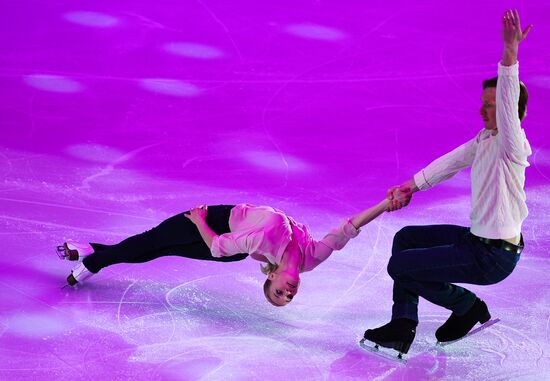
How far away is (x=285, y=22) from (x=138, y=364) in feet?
15.8

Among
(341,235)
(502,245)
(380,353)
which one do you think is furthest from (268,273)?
(502,245)

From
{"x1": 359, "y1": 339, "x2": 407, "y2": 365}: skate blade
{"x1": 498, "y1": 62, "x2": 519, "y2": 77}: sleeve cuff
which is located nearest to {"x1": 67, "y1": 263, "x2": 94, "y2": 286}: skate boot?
{"x1": 359, "y1": 339, "x2": 407, "y2": 365}: skate blade

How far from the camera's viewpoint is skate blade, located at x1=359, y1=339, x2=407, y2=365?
474cm

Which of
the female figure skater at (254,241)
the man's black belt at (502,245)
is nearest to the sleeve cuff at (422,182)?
the female figure skater at (254,241)

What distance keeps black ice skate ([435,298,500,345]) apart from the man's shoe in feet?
0.62

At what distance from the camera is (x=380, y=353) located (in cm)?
480

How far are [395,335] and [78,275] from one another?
71.0 inches

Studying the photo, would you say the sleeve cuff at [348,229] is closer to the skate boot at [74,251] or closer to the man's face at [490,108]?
the man's face at [490,108]

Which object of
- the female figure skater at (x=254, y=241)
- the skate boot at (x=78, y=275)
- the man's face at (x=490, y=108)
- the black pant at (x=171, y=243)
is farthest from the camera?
the skate boot at (x=78, y=275)

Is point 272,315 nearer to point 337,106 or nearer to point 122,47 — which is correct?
point 337,106

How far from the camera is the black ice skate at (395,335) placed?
4.72m

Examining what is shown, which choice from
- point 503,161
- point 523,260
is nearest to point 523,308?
point 523,260

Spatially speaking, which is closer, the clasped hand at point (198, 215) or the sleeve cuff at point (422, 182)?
the sleeve cuff at point (422, 182)

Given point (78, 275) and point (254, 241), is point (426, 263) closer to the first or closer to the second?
point (254, 241)
